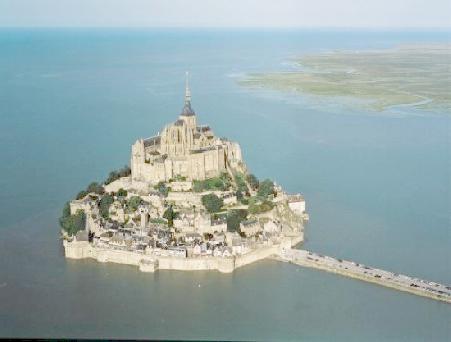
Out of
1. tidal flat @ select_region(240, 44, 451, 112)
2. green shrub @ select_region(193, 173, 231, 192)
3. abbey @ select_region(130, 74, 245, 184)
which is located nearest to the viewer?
green shrub @ select_region(193, 173, 231, 192)

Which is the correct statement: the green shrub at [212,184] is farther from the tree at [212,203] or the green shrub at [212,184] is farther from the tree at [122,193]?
the tree at [122,193]

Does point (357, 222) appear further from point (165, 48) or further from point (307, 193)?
point (165, 48)

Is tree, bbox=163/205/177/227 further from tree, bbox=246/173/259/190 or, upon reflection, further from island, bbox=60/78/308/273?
tree, bbox=246/173/259/190

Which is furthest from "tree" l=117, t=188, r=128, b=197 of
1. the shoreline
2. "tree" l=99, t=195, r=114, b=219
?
the shoreline

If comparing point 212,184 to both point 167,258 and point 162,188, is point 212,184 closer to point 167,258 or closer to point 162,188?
point 162,188

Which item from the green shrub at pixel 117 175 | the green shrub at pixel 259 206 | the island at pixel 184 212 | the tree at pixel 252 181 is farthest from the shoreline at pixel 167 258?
the green shrub at pixel 117 175

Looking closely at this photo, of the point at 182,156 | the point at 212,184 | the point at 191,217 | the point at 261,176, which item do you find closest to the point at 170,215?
the point at 191,217

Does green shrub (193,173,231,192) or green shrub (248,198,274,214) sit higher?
green shrub (193,173,231,192)
